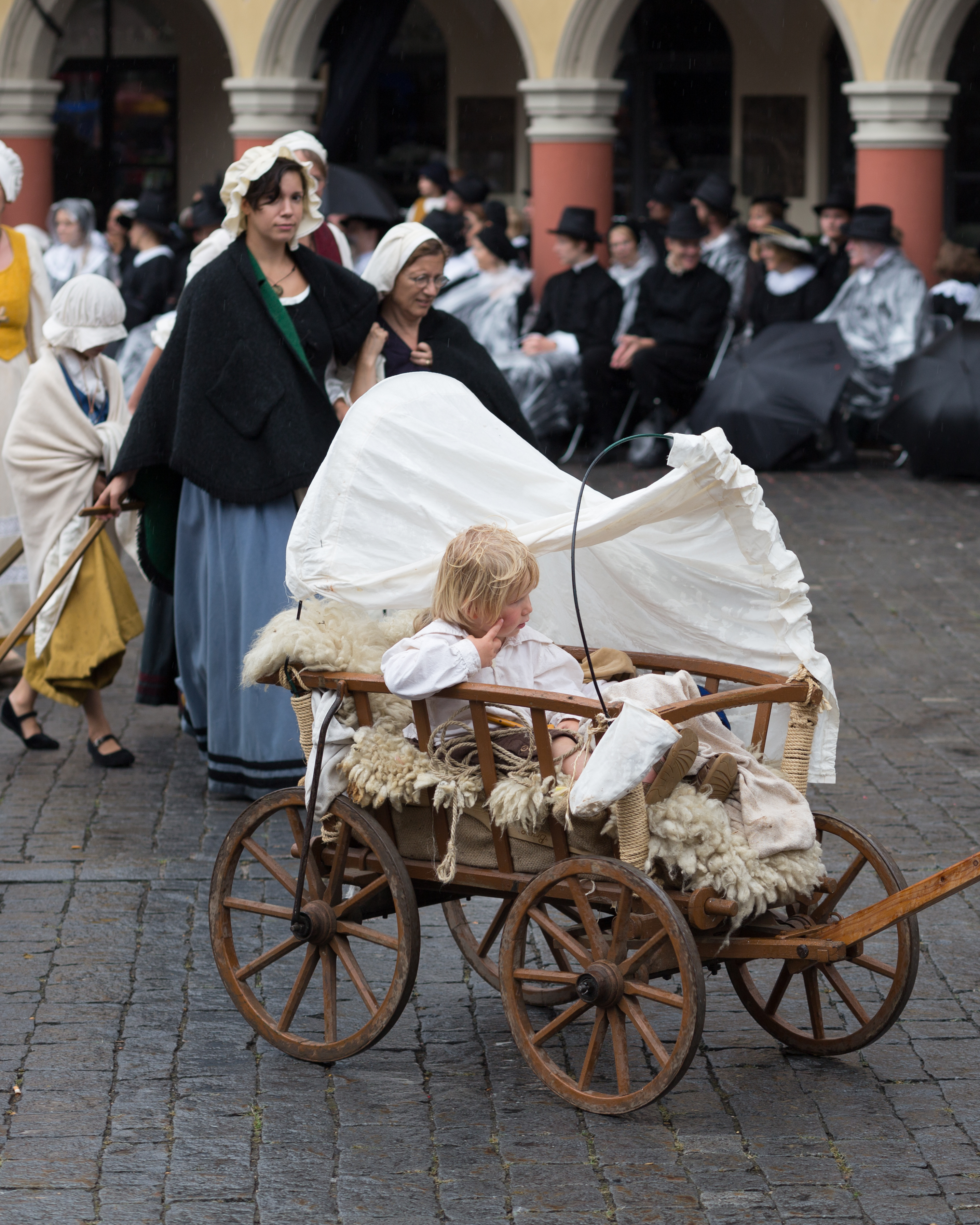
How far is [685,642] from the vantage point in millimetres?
4309

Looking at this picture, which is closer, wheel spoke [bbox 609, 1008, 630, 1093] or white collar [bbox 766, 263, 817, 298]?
wheel spoke [bbox 609, 1008, 630, 1093]

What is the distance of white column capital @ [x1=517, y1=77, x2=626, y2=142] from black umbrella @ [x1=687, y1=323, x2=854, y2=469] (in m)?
3.54

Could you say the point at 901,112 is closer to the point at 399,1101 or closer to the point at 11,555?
the point at 11,555

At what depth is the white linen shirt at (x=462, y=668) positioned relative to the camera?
12.4 feet

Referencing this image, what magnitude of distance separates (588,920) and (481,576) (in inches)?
28.3

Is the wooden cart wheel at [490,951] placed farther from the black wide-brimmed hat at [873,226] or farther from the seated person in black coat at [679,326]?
the black wide-brimmed hat at [873,226]

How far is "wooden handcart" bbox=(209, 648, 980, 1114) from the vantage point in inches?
143

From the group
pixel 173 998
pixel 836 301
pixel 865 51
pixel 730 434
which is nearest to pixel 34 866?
pixel 173 998

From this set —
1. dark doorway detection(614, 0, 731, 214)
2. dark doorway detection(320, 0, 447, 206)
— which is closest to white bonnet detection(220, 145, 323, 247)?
dark doorway detection(614, 0, 731, 214)

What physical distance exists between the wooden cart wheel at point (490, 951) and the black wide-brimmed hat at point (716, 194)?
1016 centimetres

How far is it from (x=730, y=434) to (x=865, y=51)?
3.49m

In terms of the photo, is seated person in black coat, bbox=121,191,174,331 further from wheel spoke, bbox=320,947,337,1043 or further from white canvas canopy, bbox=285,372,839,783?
wheel spoke, bbox=320,947,337,1043

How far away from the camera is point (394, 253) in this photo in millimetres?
5926

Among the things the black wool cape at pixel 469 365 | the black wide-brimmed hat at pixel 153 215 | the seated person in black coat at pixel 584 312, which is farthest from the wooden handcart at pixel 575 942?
the black wide-brimmed hat at pixel 153 215
